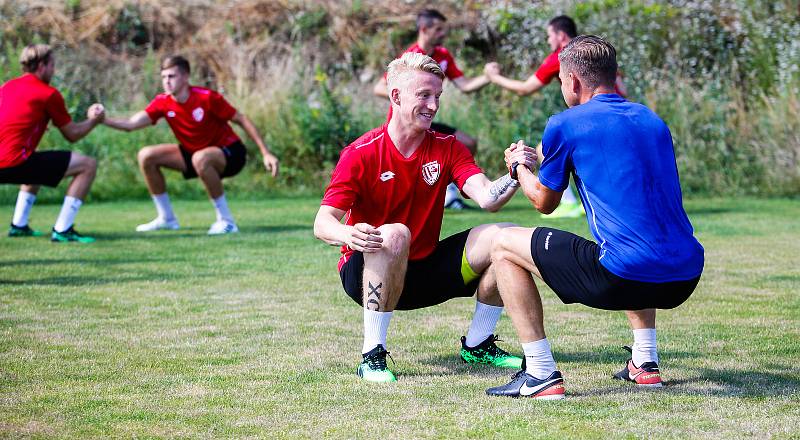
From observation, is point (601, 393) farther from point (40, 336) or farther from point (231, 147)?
point (231, 147)

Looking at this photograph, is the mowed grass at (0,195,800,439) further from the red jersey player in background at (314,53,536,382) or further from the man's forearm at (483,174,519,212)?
the man's forearm at (483,174,519,212)

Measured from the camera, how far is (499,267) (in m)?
4.85

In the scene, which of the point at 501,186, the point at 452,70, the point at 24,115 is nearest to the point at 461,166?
the point at 501,186

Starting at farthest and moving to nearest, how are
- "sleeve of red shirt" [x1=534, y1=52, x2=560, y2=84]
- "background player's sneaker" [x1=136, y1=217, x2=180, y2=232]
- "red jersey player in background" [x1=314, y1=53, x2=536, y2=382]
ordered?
"background player's sneaker" [x1=136, y1=217, x2=180, y2=232]
"sleeve of red shirt" [x1=534, y1=52, x2=560, y2=84]
"red jersey player in background" [x1=314, y1=53, x2=536, y2=382]

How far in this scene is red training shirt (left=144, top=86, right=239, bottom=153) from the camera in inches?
459

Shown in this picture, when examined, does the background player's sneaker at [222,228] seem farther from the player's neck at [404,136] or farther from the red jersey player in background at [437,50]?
the player's neck at [404,136]

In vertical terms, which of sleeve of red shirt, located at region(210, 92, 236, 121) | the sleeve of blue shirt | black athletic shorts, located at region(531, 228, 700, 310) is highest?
the sleeve of blue shirt

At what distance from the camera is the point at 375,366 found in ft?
16.9

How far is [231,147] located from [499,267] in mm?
7450

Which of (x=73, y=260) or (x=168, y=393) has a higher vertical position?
(x=168, y=393)

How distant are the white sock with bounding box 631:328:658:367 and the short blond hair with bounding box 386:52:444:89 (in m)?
1.53

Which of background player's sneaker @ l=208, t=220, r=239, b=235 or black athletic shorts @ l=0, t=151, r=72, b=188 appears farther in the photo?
background player's sneaker @ l=208, t=220, r=239, b=235

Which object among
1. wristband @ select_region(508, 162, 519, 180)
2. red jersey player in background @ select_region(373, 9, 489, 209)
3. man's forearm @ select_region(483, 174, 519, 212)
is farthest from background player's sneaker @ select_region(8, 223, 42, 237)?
wristband @ select_region(508, 162, 519, 180)

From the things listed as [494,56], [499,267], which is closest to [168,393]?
[499,267]
